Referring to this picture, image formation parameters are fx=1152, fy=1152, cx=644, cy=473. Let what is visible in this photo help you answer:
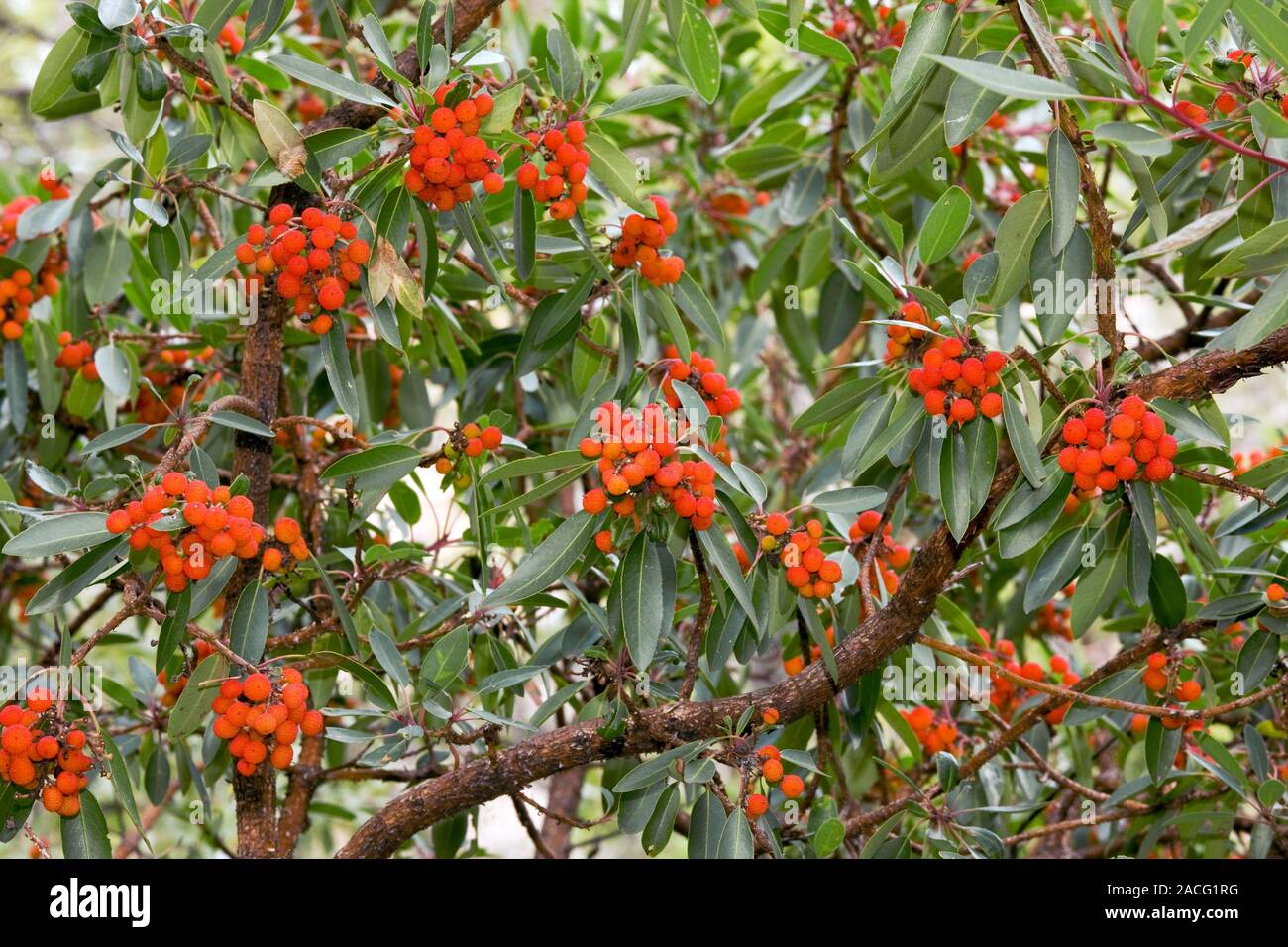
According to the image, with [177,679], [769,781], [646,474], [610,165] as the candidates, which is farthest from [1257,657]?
[177,679]

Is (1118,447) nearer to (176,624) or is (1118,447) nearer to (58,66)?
(176,624)

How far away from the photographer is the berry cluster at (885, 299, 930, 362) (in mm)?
1683

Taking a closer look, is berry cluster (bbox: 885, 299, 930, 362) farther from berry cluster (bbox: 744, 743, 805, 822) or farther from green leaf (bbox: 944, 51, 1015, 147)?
berry cluster (bbox: 744, 743, 805, 822)

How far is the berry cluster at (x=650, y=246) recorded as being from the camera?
183 cm

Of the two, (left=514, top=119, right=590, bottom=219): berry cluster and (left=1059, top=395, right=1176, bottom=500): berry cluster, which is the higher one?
(left=514, top=119, right=590, bottom=219): berry cluster

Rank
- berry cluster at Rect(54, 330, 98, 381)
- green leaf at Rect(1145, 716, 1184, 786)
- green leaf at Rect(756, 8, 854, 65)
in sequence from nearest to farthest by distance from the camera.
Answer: green leaf at Rect(1145, 716, 1184, 786)
green leaf at Rect(756, 8, 854, 65)
berry cluster at Rect(54, 330, 98, 381)

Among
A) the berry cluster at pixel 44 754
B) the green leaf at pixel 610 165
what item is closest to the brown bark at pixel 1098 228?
the green leaf at pixel 610 165

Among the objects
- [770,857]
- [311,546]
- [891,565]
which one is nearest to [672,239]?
[891,565]

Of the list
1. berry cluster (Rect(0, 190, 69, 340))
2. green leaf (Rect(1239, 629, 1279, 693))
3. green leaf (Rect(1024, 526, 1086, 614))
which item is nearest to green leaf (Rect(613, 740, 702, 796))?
green leaf (Rect(1024, 526, 1086, 614))

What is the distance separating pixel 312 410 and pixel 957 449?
1397mm

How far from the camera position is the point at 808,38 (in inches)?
82.1

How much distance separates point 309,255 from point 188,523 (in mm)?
408

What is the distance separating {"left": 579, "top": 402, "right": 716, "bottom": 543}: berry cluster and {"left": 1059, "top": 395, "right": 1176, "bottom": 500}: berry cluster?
0.49m
